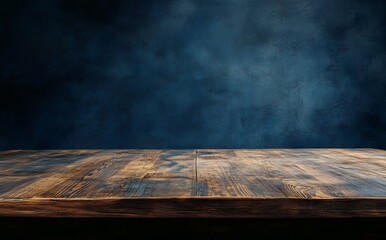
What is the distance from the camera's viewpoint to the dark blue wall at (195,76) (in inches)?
136

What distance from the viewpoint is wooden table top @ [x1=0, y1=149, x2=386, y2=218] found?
2.82ft

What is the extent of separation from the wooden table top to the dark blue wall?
2.05 metres

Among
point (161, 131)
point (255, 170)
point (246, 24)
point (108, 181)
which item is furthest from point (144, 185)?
point (246, 24)

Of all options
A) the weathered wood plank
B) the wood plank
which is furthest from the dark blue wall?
the weathered wood plank

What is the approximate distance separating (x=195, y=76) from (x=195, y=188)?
2.55 metres

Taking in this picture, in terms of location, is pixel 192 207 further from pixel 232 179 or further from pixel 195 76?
pixel 195 76

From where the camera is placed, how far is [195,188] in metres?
0.96

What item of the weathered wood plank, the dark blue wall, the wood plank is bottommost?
the weathered wood plank

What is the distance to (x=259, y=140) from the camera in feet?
11.4

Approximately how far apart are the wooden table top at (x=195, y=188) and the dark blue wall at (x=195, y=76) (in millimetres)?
2055

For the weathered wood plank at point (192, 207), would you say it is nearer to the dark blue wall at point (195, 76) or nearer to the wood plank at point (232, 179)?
the wood plank at point (232, 179)

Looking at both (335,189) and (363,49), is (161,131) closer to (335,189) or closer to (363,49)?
(363,49)

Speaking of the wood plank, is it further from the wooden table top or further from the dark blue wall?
the dark blue wall

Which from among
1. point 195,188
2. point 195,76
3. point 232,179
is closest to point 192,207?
point 195,188
